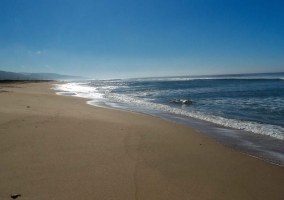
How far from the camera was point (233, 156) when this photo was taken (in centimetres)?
500

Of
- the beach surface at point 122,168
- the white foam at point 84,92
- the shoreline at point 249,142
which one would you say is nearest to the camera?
the beach surface at point 122,168

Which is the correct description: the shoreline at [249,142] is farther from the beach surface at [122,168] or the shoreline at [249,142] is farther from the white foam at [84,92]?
the white foam at [84,92]

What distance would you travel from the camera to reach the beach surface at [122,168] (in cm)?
312

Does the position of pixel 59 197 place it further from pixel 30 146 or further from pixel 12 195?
pixel 30 146

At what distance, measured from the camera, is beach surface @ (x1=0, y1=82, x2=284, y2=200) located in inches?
123

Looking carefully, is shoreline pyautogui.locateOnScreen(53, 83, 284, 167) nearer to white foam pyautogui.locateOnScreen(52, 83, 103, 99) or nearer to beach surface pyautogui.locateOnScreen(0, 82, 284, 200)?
beach surface pyautogui.locateOnScreen(0, 82, 284, 200)


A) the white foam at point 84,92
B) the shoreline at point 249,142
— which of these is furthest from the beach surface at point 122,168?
the white foam at point 84,92

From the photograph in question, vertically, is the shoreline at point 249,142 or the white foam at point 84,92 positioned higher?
the white foam at point 84,92

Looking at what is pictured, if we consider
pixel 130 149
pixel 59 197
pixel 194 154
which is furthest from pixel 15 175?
pixel 194 154

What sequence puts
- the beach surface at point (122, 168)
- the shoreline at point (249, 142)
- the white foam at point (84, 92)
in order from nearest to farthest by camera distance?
the beach surface at point (122, 168) < the shoreline at point (249, 142) < the white foam at point (84, 92)

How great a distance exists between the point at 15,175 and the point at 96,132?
9.73ft

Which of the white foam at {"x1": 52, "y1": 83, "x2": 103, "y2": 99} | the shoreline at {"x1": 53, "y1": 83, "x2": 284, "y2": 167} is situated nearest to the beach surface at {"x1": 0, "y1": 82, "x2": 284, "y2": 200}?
the shoreline at {"x1": 53, "y1": 83, "x2": 284, "y2": 167}

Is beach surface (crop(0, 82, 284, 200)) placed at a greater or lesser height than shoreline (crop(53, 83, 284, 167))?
greater

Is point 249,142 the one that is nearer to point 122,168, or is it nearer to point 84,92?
point 122,168
